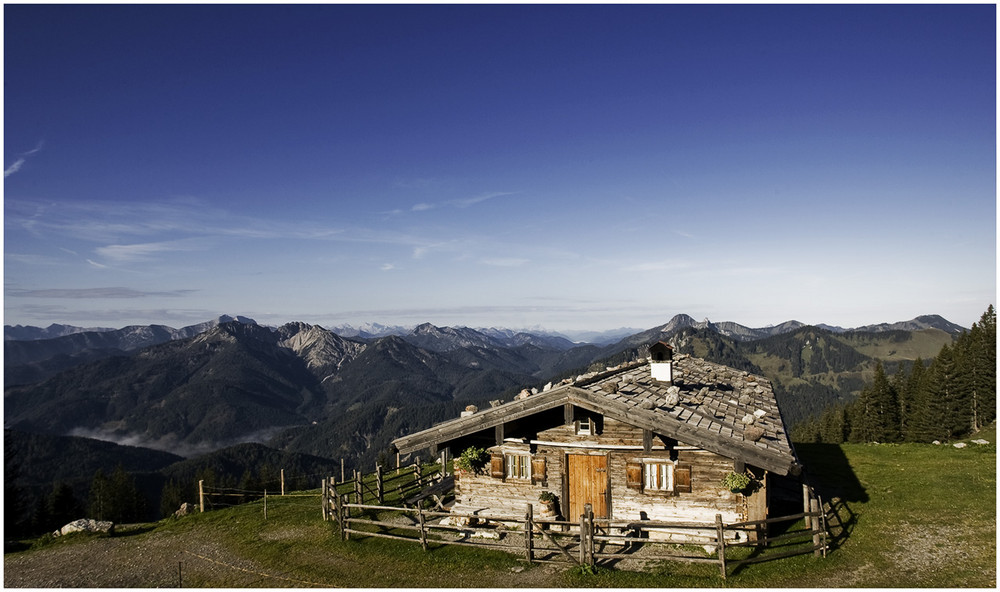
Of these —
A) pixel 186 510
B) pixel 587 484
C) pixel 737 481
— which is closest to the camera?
pixel 737 481

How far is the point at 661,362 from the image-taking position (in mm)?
21969

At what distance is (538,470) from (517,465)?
77 cm

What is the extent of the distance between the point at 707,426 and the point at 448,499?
38.9 feet

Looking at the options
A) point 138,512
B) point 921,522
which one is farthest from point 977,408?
point 138,512

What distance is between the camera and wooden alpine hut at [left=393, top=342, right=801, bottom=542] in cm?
1644

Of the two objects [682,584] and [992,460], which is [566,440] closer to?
[682,584]

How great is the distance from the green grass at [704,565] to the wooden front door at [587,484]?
8.96 feet

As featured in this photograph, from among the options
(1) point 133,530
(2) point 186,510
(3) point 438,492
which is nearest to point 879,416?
(3) point 438,492

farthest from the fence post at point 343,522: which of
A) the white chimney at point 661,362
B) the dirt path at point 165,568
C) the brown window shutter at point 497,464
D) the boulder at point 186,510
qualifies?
the boulder at point 186,510

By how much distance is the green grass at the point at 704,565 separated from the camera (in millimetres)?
14438

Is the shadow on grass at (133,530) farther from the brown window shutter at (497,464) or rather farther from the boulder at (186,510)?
the brown window shutter at (497,464)

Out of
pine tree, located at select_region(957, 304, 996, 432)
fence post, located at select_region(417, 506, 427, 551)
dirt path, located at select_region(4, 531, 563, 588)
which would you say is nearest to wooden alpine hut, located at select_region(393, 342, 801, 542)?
fence post, located at select_region(417, 506, 427, 551)

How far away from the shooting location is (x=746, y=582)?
1416 centimetres

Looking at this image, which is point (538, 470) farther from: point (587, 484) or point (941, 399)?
point (941, 399)
